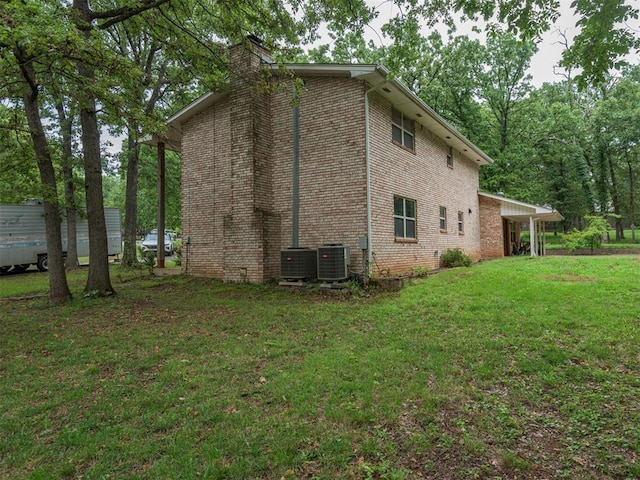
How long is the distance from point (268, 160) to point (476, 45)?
791 inches

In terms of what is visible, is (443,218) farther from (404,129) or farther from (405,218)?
(404,129)

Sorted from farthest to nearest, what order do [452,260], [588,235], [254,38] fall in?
1. [588,235]
2. [452,260]
3. [254,38]

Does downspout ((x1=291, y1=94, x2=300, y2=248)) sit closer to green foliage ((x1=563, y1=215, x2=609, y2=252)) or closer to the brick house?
the brick house

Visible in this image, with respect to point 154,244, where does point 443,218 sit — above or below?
above

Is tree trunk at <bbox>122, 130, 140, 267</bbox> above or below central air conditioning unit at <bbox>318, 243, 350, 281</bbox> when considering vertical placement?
above

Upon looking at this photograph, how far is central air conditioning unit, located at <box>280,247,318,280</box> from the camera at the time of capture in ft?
29.5

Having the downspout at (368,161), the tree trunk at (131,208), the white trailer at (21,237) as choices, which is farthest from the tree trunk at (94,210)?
the white trailer at (21,237)

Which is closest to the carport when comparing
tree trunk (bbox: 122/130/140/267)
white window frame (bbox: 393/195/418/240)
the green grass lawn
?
white window frame (bbox: 393/195/418/240)

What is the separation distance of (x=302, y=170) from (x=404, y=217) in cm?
340

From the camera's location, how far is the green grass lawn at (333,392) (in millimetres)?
2502

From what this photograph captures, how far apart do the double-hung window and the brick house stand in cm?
3

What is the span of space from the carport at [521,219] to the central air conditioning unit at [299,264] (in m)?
12.7

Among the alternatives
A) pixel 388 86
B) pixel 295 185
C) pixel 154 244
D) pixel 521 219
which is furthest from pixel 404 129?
pixel 154 244

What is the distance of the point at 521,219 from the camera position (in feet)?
65.1
